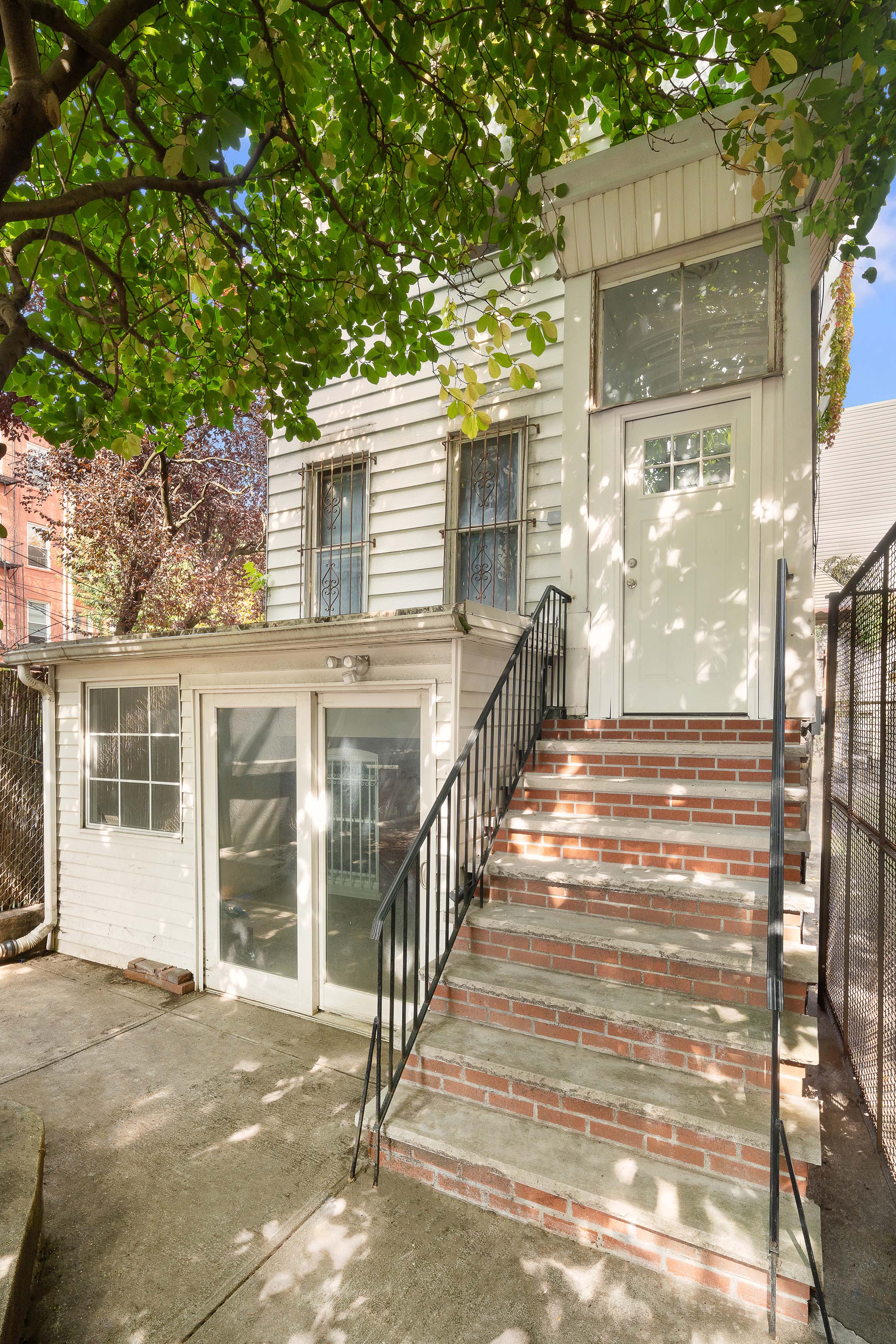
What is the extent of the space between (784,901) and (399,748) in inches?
86.6

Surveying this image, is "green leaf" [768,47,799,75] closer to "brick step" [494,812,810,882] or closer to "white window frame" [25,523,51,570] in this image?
"brick step" [494,812,810,882]

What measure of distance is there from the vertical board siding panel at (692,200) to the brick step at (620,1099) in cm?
443

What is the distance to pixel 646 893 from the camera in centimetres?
303

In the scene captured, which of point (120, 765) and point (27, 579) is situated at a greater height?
point (27, 579)

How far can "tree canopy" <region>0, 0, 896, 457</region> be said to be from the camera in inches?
87.6

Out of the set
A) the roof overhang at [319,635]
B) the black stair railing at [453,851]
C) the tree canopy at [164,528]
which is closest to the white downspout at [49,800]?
the roof overhang at [319,635]

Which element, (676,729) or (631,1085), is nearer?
(631,1085)

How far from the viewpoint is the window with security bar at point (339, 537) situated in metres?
5.71

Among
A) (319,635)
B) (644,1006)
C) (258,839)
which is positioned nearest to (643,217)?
(319,635)

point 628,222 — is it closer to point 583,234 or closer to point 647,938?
point 583,234

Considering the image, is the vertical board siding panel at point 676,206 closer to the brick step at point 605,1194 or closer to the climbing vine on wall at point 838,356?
the brick step at point 605,1194

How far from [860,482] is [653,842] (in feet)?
55.1

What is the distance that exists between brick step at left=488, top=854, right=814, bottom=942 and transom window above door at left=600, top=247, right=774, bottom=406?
2848 mm

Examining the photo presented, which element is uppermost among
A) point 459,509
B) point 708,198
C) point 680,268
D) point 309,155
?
point 708,198
